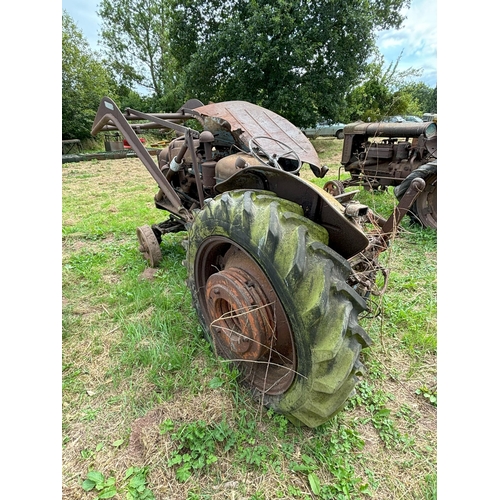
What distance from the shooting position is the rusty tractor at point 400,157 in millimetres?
4789

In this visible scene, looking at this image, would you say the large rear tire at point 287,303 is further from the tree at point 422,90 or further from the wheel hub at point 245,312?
the tree at point 422,90

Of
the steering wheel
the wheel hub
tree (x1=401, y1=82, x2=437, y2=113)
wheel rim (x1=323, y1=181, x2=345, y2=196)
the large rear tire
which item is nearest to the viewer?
the large rear tire

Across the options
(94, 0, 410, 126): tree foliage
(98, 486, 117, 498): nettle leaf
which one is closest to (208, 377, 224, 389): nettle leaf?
(98, 486, 117, 498): nettle leaf

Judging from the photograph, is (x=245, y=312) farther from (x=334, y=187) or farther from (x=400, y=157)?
(x=400, y=157)

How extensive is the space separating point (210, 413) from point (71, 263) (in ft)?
10.6

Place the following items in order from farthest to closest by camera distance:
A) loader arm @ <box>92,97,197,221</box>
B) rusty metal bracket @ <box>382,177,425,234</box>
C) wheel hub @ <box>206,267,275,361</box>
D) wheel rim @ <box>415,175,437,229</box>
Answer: wheel rim @ <box>415,175,437,229</box> < loader arm @ <box>92,97,197,221</box> < rusty metal bracket @ <box>382,177,425,234</box> < wheel hub @ <box>206,267,275,361</box>

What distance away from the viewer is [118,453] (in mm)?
1764

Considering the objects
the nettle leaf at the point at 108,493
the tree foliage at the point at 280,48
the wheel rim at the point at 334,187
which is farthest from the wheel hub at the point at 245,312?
the tree foliage at the point at 280,48

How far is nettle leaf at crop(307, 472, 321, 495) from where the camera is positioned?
1.56 meters

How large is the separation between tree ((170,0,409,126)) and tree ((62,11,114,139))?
7445 mm

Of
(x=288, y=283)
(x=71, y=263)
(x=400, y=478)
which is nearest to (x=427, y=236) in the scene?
(x=400, y=478)

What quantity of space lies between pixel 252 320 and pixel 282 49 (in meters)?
14.0

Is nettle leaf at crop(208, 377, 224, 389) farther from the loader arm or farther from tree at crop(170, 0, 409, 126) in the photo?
tree at crop(170, 0, 409, 126)

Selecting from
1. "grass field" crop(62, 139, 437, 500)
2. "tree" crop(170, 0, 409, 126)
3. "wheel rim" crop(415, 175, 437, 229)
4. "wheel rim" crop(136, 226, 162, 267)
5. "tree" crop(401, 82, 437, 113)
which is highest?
"tree" crop(170, 0, 409, 126)
